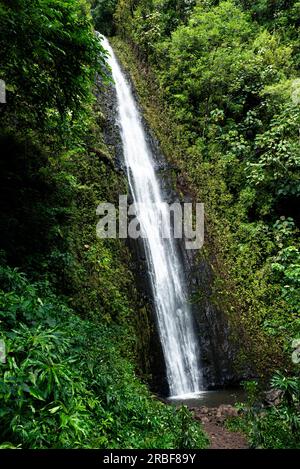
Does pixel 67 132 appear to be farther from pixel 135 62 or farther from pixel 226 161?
pixel 135 62

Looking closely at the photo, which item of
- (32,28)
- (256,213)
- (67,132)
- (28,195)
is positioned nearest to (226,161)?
(256,213)

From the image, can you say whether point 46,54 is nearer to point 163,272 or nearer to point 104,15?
point 163,272

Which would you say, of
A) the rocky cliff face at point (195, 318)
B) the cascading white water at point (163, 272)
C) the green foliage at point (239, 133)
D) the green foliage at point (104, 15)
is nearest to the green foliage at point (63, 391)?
the rocky cliff face at point (195, 318)

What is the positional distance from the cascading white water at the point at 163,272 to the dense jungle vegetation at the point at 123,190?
0.92 meters

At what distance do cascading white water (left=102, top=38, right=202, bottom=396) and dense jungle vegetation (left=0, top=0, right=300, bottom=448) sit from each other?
36.2 inches

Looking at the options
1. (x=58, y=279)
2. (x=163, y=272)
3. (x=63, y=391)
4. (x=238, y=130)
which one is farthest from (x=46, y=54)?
(x=238, y=130)

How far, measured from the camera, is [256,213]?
41.3ft

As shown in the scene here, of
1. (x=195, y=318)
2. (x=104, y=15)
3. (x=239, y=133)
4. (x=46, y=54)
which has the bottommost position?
(x=195, y=318)

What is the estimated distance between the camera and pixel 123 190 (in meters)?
10.4

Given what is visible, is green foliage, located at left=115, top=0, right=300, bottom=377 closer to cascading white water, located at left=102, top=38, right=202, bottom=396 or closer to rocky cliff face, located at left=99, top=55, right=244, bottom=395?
rocky cliff face, located at left=99, top=55, right=244, bottom=395

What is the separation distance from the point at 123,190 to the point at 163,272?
2.57 m

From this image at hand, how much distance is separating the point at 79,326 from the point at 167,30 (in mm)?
16507

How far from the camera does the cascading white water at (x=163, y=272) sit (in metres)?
8.73

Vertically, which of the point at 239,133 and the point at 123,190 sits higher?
the point at 239,133
